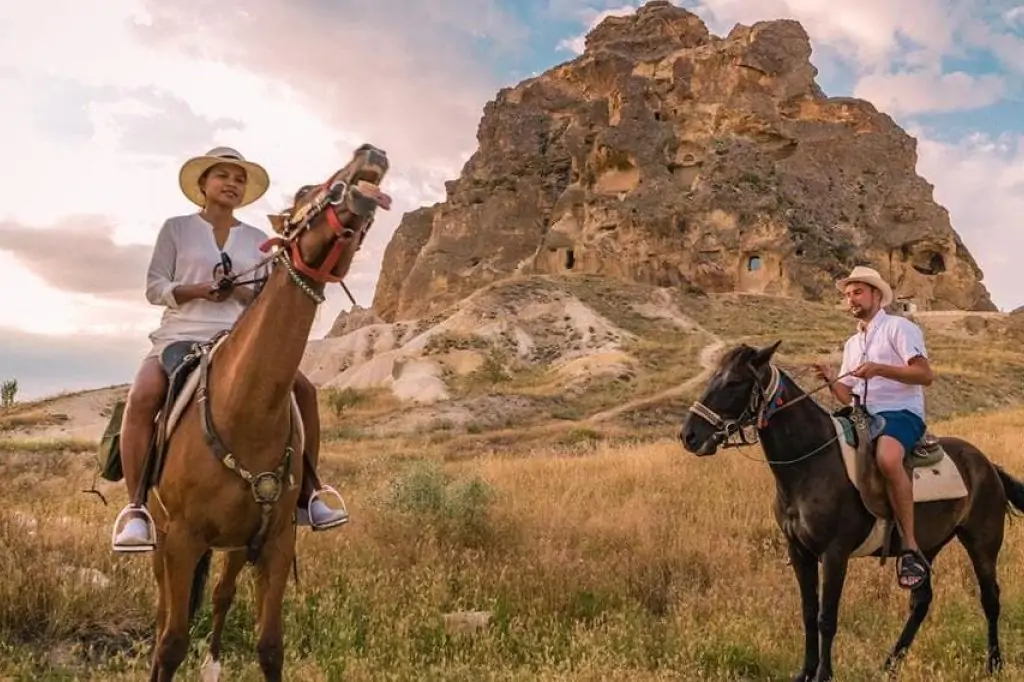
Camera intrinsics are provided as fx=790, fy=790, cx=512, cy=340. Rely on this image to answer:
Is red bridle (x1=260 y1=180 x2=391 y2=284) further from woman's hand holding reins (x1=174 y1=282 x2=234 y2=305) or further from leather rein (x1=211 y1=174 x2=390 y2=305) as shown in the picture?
woman's hand holding reins (x1=174 y1=282 x2=234 y2=305)

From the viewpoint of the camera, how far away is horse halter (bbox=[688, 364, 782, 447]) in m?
5.55

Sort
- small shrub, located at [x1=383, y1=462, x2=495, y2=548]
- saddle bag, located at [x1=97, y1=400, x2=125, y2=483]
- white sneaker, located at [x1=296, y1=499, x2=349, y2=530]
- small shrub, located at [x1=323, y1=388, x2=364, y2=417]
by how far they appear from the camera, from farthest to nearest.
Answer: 1. small shrub, located at [x1=323, y1=388, x2=364, y2=417]
2. small shrub, located at [x1=383, y1=462, x2=495, y2=548]
3. saddle bag, located at [x1=97, y1=400, x2=125, y2=483]
4. white sneaker, located at [x1=296, y1=499, x2=349, y2=530]

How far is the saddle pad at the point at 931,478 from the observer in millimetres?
5680

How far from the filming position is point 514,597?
6.47m

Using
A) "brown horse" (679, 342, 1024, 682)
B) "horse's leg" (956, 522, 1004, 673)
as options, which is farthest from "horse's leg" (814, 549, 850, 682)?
"horse's leg" (956, 522, 1004, 673)

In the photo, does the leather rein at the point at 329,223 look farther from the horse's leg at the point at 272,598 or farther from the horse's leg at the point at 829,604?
the horse's leg at the point at 829,604

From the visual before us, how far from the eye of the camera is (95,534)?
7031 millimetres

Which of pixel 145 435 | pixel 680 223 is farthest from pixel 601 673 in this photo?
pixel 680 223

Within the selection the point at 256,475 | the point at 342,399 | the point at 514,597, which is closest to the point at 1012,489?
the point at 514,597

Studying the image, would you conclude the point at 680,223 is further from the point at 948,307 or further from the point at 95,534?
the point at 95,534

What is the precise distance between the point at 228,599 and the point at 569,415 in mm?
26830

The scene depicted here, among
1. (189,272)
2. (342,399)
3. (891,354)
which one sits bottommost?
(891,354)

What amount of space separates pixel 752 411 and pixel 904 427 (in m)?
1.13

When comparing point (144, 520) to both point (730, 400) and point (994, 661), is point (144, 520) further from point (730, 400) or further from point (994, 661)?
point (994, 661)
